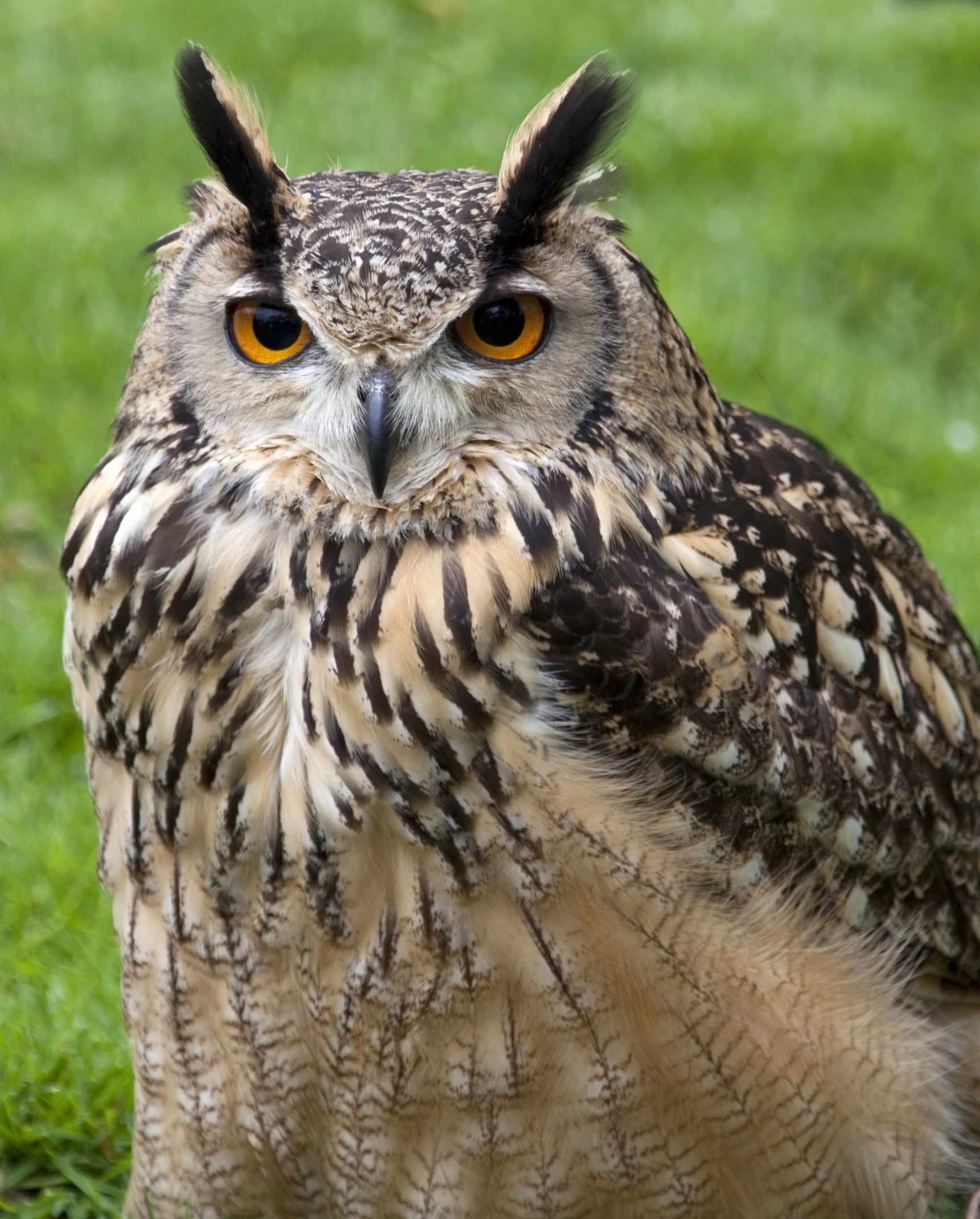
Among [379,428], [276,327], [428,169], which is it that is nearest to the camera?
[379,428]

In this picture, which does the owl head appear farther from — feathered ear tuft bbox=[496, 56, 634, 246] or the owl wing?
the owl wing

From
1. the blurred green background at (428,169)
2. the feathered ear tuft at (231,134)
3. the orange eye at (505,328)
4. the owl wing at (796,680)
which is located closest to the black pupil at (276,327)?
the feathered ear tuft at (231,134)

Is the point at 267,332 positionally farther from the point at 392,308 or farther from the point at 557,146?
the point at 557,146

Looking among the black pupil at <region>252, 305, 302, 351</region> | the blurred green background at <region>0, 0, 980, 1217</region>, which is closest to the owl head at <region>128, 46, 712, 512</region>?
the black pupil at <region>252, 305, 302, 351</region>

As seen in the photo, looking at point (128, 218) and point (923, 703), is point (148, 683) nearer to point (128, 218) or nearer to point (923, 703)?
point (923, 703)

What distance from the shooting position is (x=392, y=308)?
2.00m

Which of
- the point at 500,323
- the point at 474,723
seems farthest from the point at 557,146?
the point at 474,723

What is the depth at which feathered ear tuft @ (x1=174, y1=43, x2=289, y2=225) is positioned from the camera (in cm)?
208

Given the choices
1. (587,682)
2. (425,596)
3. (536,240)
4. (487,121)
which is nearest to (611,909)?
(587,682)

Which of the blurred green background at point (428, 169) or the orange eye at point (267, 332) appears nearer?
the orange eye at point (267, 332)

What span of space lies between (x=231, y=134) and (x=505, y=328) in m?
0.47

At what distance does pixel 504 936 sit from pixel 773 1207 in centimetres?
69

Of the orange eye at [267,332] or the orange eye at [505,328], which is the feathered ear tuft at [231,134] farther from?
the orange eye at [505,328]

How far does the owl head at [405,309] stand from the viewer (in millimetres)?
2018
